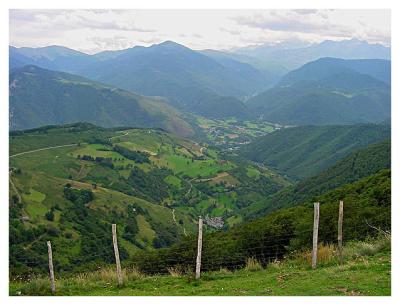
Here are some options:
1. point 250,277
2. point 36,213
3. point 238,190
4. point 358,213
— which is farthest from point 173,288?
point 238,190

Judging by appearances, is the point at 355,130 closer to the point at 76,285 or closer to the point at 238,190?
the point at 238,190

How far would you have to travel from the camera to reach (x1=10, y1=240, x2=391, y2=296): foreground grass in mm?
10023

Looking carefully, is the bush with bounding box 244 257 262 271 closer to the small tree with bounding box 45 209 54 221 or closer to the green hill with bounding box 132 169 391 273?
the green hill with bounding box 132 169 391 273

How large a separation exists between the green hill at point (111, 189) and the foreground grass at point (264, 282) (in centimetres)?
1925

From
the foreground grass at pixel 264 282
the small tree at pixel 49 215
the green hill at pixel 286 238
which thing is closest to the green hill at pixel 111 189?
the small tree at pixel 49 215

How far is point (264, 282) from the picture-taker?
11.3m

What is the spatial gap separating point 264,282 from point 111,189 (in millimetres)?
102862

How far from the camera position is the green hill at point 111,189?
68.2 m

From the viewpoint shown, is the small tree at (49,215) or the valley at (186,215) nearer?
the valley at (186,215)

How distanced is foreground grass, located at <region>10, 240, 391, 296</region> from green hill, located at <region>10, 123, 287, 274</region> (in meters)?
19.3

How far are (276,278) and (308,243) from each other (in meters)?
4.83

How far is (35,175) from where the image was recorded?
92.9m

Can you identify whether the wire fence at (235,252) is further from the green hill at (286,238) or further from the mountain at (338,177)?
the mountain at (338,177)

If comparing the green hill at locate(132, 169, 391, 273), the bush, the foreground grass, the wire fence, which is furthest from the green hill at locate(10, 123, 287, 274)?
the bush
